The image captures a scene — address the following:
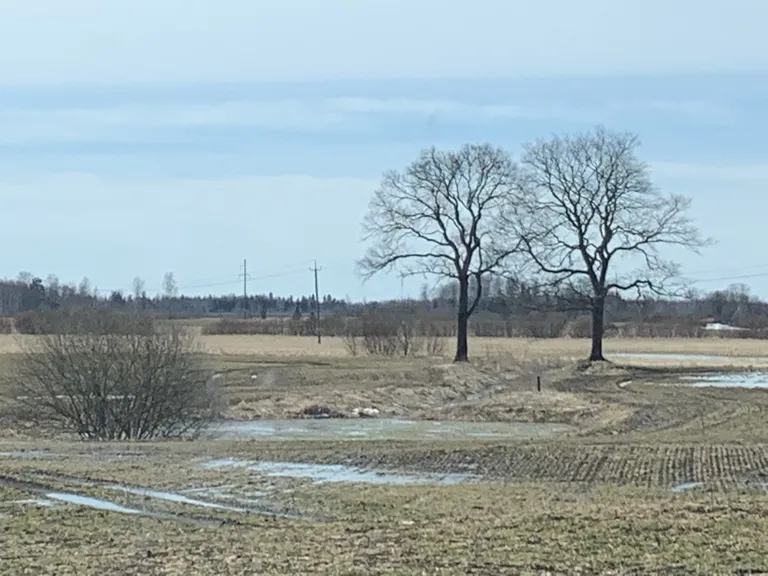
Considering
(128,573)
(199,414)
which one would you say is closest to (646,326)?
(199,414)

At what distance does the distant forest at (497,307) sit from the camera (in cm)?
6081

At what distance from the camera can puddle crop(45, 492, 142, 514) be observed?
13734mm

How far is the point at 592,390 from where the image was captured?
Result: 154 ft

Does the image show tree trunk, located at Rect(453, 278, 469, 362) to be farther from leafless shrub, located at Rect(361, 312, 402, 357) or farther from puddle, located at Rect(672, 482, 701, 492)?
puddle, located at Rect(672, 482, 701, 492)

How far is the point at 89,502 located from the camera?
47.5 ft

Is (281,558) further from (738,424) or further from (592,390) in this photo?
(592,390)

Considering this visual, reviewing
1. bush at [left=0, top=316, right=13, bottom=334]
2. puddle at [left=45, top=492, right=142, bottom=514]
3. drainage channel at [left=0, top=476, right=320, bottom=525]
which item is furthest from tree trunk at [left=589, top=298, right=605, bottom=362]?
bush at [left=0, top=316, right=13, bottom=334]

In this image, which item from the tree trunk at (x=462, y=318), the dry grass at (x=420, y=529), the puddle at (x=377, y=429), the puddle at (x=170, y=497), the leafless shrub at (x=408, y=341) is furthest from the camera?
the leafless shrub at (x=408, y=341)

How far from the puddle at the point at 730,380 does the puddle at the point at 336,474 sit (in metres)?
30.9

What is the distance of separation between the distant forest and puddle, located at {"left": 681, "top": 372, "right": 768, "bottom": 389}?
478 centimetres

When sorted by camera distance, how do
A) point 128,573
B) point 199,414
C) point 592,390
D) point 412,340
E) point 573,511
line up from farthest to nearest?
1. point 412,340
2. point 592,390
3. point 199,414
4. point 573,511
5. point 128,573

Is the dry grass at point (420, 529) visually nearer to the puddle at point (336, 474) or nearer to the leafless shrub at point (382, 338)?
the puddle at point (336, 474)

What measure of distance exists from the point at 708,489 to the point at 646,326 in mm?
98659

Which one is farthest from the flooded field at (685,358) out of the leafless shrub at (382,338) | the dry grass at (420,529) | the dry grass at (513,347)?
the dry grass at (420,529)
